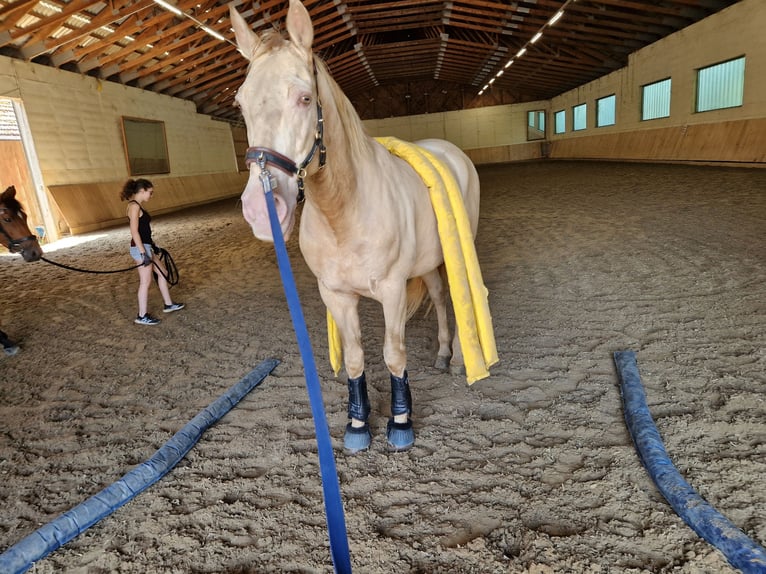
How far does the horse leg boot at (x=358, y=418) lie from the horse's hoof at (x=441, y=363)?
3.17 ft

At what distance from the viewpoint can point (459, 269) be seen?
2637 millimetres

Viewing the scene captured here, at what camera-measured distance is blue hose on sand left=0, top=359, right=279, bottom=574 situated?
68.6 inches

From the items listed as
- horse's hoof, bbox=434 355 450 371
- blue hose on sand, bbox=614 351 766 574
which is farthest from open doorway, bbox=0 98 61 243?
blue hose on sand, bbox=614 351 766 574

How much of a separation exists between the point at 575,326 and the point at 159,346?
3472 mm

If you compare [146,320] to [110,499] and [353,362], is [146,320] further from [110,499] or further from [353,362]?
[353,362]

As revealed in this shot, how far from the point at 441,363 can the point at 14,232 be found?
139 inches

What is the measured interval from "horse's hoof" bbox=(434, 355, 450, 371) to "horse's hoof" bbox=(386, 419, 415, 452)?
0.91 m

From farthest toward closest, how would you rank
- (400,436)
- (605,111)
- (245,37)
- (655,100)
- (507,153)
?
(507,153) → (605,111) → (655,100) → (400,436) → (245,37)

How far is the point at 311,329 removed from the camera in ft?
13.9

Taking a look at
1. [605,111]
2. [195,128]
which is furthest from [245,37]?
[605,111]

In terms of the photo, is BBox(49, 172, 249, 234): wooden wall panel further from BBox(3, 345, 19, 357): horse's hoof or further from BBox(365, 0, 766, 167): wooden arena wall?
BBox(365, 0, 766, 167): wooden arena wall

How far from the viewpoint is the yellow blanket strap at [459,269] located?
103 inches

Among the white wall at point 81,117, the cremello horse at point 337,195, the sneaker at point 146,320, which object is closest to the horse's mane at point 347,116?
the cremello horse at point 337,195

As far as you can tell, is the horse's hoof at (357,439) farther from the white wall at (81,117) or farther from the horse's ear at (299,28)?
the white wall at (81,117)
